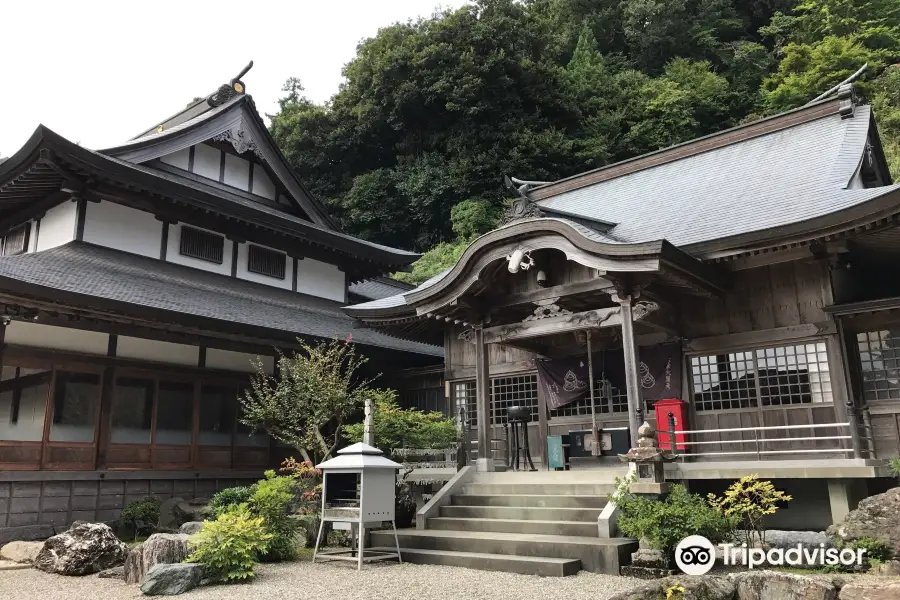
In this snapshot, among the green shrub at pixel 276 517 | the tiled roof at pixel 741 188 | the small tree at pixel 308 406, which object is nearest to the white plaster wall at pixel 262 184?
the small tree at pixel 308 406

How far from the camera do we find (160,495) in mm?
13148

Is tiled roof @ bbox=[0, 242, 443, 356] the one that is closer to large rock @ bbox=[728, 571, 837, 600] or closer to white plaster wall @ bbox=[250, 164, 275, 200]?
white plaster wall @ bbox=[250, 164, 275, 200]

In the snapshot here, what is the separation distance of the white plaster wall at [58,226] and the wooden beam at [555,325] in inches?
383

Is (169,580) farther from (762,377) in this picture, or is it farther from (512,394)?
(762,377)

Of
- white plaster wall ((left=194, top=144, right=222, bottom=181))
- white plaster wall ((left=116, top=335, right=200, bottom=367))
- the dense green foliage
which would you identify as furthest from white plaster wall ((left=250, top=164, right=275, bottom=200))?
the dense green foliage

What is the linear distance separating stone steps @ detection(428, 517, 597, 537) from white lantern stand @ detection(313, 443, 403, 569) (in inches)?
44.8

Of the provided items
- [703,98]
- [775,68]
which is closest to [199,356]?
[703,98]

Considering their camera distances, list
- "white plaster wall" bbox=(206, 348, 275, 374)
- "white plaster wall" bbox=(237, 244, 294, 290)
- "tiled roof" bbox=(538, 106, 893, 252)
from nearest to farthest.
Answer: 1. "tiled roof" bbox=(538, 106, 893, 252)
2. "white plaster wall" bbox=(206, 348, 275, 374)
3. "white plaster wall" bbox=(237, 244, 294, 290)

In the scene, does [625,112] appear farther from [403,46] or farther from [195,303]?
[195,303]

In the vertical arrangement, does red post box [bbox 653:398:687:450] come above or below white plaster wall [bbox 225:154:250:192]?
below

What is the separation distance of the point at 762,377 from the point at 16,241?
17.6m

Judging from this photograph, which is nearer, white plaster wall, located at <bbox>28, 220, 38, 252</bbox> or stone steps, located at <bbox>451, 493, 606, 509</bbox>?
stone steps, located at <bbox>451, 493, 606, 509</bbox>

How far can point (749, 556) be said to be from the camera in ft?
26.1

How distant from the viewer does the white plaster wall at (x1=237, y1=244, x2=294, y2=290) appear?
17844mm
